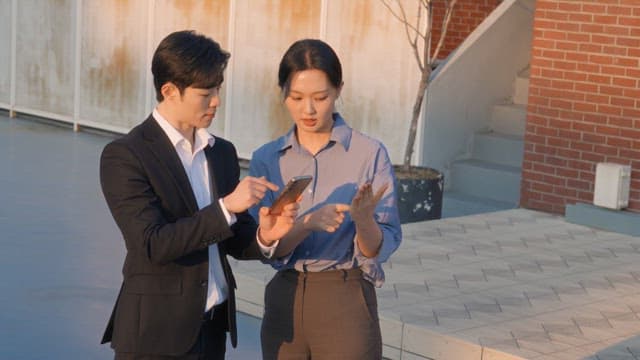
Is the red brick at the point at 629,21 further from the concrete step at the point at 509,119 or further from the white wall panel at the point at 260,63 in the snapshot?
the white wall panel at the point at 260,63

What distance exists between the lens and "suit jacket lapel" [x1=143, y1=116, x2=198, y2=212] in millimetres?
3473

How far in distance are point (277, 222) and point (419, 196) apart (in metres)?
6.29

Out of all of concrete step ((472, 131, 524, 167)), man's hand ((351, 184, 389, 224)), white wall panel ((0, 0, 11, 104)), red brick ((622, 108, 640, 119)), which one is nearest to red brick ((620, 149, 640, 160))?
red brick ((622, 108, 640, 119))

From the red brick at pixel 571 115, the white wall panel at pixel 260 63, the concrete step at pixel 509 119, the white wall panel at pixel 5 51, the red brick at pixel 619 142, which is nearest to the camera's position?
the red brick at pixel 619 142

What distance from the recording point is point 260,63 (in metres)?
12.8

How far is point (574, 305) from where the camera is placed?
7066mm

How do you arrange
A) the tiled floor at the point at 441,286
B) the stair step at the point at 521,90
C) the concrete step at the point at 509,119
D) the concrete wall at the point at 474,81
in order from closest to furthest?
the tiled floor at the point at 441,286, the concrete wall at the point at 474,81, the concrete step at the point at 509,119, the stair step at the point at 521,90

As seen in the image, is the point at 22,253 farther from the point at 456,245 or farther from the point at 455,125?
the point at 455,125

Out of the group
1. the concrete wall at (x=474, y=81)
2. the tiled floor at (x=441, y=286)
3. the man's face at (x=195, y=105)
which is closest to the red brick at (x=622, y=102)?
the tiled floor at (x=441, y=286)

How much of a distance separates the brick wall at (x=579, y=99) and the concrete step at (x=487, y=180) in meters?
0.67

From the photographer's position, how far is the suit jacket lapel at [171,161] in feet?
11.4

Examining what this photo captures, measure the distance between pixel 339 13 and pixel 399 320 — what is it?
19.6ft

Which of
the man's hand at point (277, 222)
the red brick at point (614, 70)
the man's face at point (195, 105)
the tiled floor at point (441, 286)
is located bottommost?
the tiled floor at point (441, 286)

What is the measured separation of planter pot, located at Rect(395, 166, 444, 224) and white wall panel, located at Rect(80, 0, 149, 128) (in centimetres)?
533
